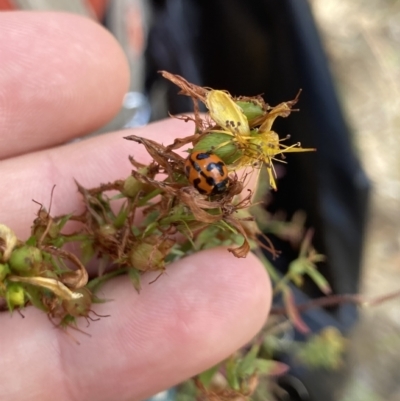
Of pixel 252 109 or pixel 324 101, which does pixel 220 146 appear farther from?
pixel 324 101

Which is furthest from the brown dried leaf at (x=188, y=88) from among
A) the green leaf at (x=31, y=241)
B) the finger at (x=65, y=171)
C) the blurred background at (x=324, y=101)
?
the blurred background at (x=324, y=101)

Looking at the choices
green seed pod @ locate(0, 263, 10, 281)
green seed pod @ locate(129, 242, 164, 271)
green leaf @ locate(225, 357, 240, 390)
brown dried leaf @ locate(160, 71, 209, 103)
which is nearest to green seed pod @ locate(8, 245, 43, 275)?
green seed pod @ locate(0, 263, 10, 281)

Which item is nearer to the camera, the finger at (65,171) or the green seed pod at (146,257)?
the green seed pod at (146,257)

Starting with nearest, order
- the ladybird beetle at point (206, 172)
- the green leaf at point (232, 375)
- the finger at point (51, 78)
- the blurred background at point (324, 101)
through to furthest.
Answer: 1. the ladybird beetle at point (206, 172)
2. the green leaf at point (232, 375)
3. the finger at point (51, 78)
4. the blurred background at point (324, 101)

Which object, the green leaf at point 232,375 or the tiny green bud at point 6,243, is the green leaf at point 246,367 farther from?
the tiny green bud at point 6,243

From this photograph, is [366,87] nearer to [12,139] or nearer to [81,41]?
[81,41]

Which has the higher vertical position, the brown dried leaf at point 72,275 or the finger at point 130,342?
the brown dried leaf at point 72,275

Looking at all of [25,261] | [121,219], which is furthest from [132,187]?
[25,261]

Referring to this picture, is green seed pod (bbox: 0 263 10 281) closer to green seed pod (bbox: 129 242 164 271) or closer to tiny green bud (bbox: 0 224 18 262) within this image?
tiny green bud (bbox: 0 224 18 262)
